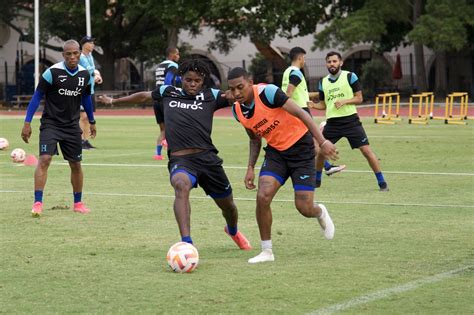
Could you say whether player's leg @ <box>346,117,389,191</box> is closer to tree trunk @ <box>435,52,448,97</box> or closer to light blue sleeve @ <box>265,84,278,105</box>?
light blue sleeve @ <box>265,84,278,105</box>

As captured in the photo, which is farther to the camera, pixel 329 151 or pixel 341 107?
pixel 341 107

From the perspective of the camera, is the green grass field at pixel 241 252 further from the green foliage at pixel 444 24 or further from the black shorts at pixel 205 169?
the green foliage at pixel 444 24

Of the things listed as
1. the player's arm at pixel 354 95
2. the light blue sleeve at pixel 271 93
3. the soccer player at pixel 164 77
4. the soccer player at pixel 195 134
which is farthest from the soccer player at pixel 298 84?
the light blue sleeve at pixel 271 93

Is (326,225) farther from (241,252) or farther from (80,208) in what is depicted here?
(80,208)

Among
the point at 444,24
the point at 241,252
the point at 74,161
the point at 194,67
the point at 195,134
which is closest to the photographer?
the point at 194,67

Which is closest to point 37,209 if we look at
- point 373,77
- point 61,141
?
point 61,141

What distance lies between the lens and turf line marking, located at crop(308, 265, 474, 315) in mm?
7250

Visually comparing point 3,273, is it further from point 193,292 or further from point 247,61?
point 247,61

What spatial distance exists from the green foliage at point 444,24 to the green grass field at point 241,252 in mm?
28307

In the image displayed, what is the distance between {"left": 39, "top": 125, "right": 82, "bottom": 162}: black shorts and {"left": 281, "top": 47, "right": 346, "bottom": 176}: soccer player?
5127 mm

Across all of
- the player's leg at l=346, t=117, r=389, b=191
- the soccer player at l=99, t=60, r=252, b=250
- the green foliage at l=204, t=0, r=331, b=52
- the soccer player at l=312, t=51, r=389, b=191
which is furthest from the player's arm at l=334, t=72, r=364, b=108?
the green foliage at l=204, t=0, r=331, b=52

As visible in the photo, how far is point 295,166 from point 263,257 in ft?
3.13

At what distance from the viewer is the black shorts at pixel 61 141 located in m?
12.6

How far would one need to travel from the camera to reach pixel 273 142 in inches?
381
